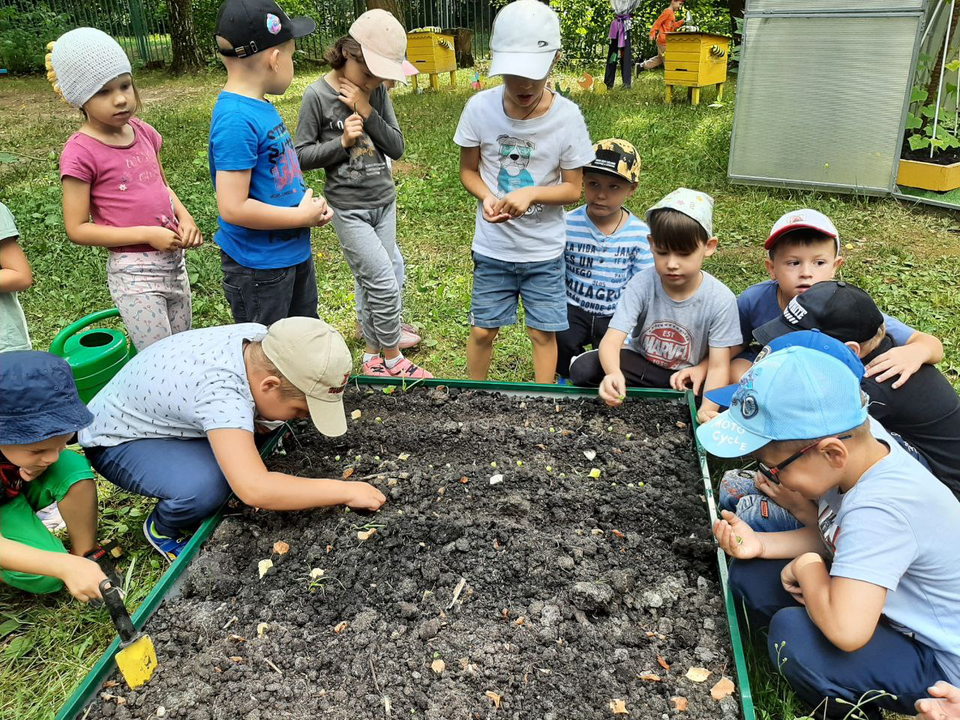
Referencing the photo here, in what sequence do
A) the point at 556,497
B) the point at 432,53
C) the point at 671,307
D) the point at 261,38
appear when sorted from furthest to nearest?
the point at 432,53 → the point at 671,307 → the point at 261,38 → the point at 556,497

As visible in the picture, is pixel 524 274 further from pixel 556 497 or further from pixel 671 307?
pixel 556 497

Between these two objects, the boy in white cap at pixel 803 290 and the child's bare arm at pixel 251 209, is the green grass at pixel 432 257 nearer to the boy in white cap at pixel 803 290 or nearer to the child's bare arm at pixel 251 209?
the boy in white cap at pixel 803 290

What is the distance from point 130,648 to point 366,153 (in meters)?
2.30

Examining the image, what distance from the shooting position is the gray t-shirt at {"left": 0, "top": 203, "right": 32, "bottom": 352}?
2715 mm

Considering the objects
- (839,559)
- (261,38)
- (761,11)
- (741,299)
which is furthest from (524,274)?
(761,11)

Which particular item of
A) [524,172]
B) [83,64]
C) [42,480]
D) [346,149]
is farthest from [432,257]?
[42,480]

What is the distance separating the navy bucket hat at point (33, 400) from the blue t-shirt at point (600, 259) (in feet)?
6.73

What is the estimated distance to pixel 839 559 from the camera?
1.71m

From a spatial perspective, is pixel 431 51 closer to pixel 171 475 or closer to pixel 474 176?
pixel 474 176

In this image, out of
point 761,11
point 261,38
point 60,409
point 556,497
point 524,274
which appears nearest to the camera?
point 60,409

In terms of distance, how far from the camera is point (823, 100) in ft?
20.1

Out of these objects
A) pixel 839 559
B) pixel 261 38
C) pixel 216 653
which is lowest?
pixel 216 653

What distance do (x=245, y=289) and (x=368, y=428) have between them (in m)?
0.77

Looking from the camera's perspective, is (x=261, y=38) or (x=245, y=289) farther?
(x=245, y=289)
